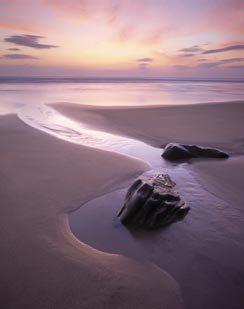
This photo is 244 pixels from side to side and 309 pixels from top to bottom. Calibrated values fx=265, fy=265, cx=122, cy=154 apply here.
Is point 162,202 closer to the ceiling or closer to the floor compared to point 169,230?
closer to the ceiling

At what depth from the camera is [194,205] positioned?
432cm

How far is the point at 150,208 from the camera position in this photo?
3652 millimetres

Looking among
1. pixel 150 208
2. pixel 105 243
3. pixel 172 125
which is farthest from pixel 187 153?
pixel 172 125

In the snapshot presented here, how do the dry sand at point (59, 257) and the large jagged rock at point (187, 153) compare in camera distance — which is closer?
the dry sand at point (59, 257)

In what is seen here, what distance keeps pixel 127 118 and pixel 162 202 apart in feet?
29.8

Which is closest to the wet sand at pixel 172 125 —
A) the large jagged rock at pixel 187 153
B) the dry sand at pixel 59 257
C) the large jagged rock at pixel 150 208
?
the large jagged rock at pixel 187 153

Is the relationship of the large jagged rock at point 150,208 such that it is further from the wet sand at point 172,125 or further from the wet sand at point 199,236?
the wet sand at point 172,125

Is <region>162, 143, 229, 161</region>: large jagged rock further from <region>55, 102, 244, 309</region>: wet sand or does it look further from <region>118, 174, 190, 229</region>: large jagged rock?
<region>118, 174, 190, 229</region>: large jagged rock

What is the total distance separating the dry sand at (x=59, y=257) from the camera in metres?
2.50

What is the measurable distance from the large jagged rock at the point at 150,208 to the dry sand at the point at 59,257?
2.34ft

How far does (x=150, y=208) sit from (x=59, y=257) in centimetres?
134

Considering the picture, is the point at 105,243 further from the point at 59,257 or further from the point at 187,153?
the point at 187,153

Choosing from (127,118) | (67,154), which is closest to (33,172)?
(67,154)

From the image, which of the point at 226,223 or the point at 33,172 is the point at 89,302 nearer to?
the point at 226,223
